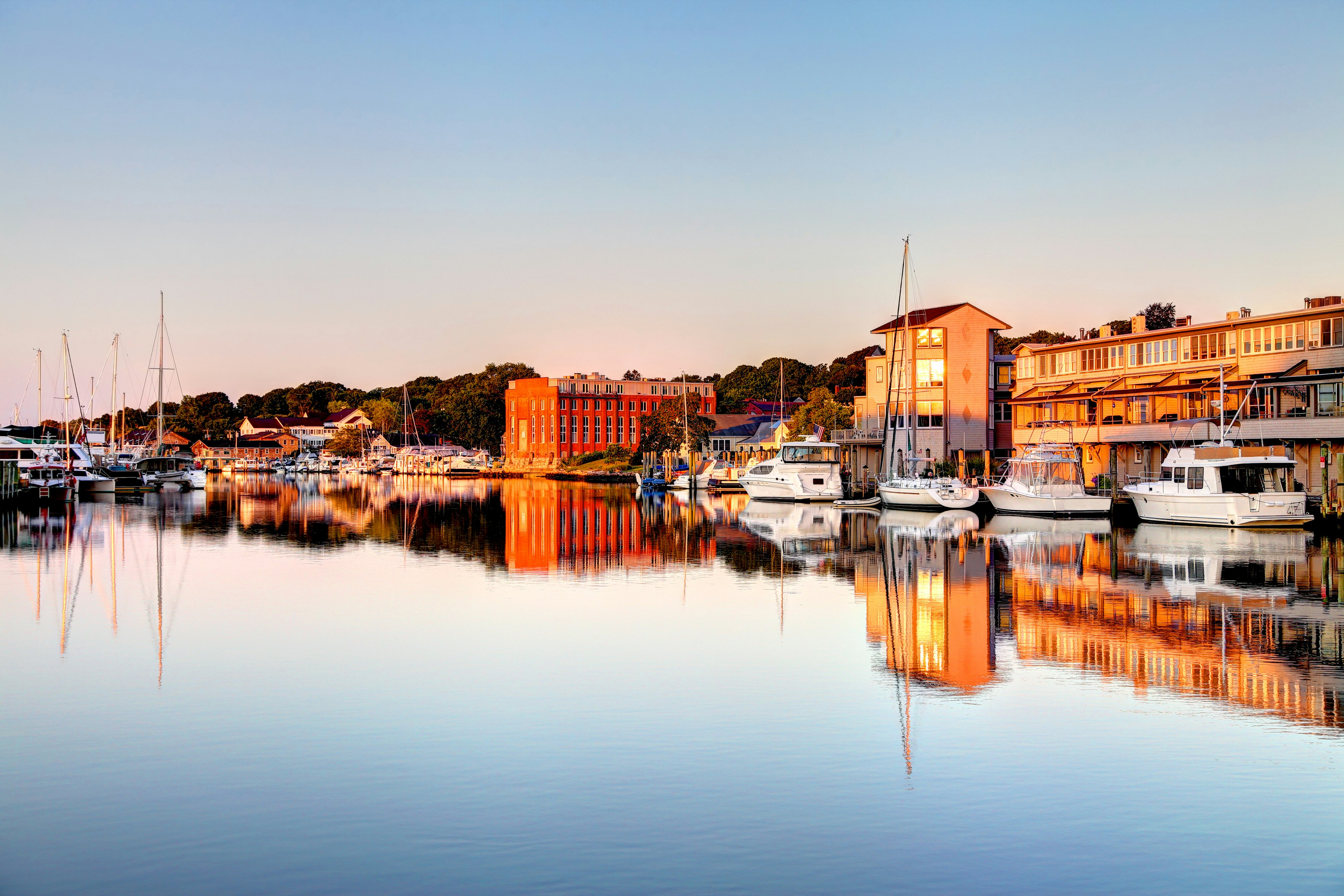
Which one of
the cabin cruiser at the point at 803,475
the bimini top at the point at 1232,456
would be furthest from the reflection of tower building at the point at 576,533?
the bimini top at the point at 1232,456

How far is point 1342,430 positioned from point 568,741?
162 feet

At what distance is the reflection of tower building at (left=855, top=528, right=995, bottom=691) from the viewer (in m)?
19.7

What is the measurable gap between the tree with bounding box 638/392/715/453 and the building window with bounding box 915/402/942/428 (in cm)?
3773

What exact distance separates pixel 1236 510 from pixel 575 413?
124 meters

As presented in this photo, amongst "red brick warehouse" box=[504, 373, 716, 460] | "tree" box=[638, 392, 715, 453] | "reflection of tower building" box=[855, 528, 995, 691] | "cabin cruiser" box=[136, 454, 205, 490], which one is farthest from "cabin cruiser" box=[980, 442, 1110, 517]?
"red brick warehouse" box=[504, 373, 716, 460]

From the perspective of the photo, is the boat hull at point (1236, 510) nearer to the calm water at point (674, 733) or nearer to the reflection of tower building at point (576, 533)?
the calm water at point (674, 733)

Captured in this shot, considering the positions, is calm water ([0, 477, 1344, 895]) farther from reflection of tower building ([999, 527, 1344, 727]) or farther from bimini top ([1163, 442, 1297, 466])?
bimini top ([1163, 442, 1297, 466])

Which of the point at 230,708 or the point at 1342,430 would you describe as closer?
the point at 230,708

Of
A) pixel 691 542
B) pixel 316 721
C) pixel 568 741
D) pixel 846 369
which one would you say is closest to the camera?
pixel 568 741

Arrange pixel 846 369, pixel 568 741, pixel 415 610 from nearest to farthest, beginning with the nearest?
pixel 568 741, pixel 415 610, pixel 846 369

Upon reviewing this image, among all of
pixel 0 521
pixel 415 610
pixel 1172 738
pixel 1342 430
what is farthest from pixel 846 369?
pixel 1172 738

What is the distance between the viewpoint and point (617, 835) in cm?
1119

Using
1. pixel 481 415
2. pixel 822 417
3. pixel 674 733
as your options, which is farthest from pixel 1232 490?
pixel 481 415

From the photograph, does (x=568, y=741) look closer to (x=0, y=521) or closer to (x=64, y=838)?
(x=64, y=838)
